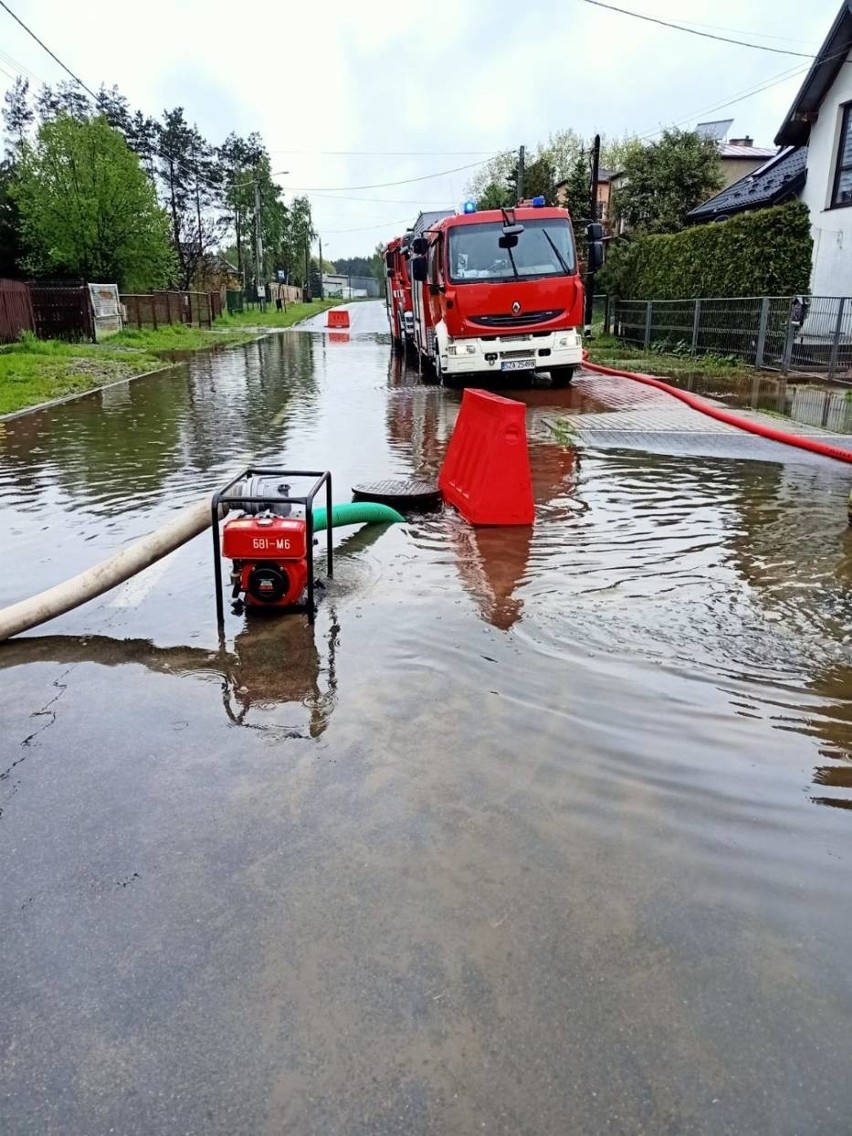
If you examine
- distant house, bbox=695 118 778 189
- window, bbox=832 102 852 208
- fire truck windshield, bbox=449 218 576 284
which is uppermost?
distant house, bbox=695 118 778 189

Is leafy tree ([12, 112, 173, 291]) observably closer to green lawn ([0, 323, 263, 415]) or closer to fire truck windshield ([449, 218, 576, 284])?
green lawn ([0, 323, 263, 415])

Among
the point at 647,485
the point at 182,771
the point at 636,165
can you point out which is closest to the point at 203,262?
the point at 636,165

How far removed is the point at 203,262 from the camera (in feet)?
208

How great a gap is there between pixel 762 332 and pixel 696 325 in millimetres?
2999

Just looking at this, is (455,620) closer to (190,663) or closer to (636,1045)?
(190,663)

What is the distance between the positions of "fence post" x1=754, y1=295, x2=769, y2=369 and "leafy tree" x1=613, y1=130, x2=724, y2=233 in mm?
12939

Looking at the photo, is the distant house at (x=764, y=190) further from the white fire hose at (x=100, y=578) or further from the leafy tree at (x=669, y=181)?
the white fire hose at (x=100, y=578)

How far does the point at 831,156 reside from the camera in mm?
20062

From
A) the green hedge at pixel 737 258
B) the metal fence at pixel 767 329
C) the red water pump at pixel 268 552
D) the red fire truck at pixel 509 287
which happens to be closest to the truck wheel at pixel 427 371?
the red fire truck at pixel 509 287

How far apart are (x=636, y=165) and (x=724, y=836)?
109 ft

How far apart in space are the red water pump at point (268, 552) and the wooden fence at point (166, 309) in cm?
3166

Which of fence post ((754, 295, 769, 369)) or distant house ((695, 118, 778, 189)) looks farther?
distant house ((695, 118, 778, 189))

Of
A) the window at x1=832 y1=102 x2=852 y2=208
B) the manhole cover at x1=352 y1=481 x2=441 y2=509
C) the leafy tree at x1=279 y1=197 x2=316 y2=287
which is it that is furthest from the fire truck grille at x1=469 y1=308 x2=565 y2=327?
the leafy tree at x1=279 y1=197 x2=316 y2=287

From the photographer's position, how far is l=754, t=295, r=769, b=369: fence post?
18.7 m
